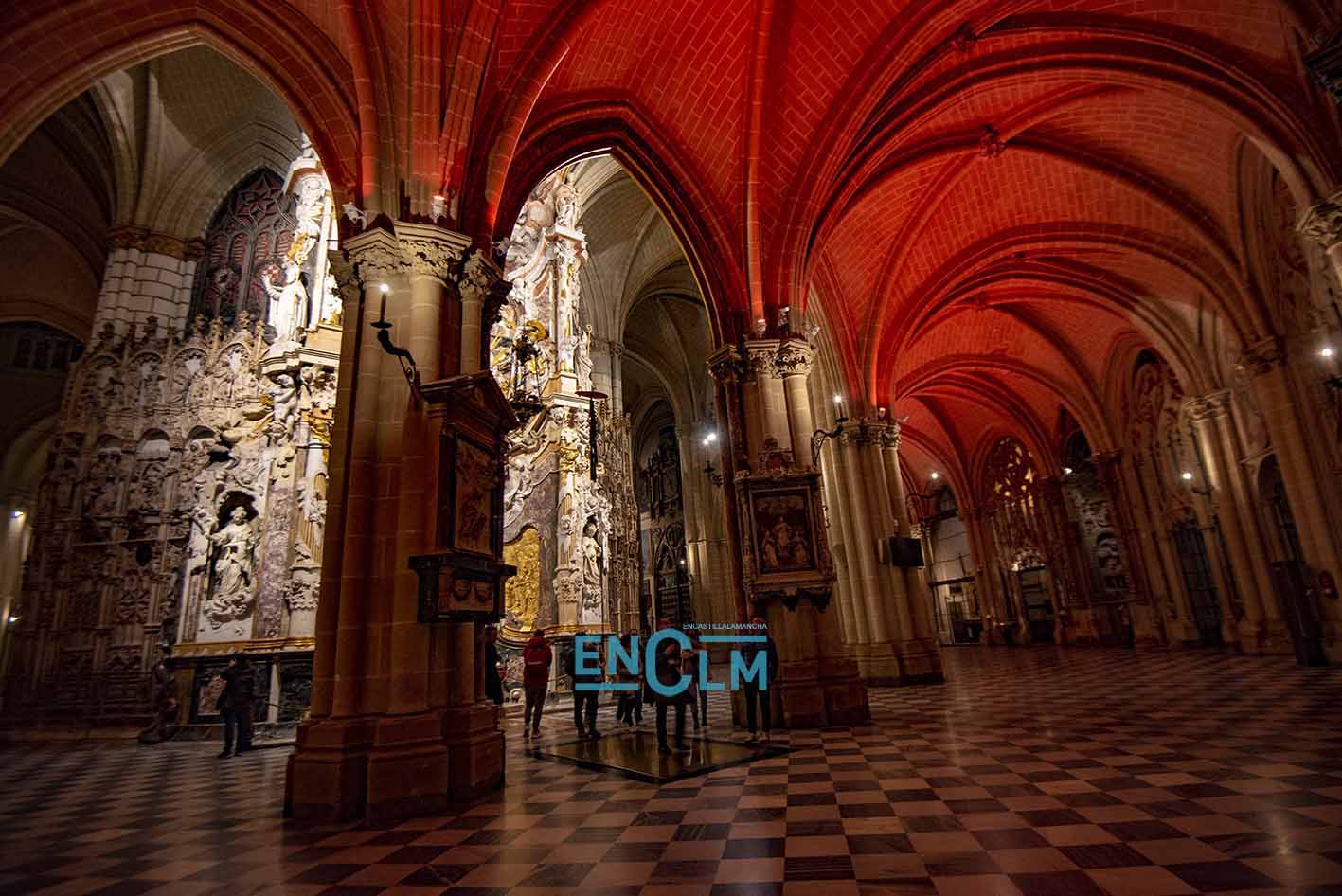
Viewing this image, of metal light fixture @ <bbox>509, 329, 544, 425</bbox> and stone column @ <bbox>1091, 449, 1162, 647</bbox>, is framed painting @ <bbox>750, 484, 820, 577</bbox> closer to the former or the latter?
metal light fixture @ <bbox>509, 329, 544, 425</bbox>

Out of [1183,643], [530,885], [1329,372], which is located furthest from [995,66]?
[1183,643]

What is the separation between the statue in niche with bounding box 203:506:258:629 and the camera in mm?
10289

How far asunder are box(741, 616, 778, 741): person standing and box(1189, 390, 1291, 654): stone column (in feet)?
41.6

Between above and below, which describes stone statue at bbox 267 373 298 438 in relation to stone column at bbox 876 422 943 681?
above

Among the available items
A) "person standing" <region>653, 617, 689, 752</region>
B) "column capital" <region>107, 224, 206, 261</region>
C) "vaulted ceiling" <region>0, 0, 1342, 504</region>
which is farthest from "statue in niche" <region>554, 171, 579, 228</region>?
"person standing" <region>653, 617, 689, 752</region>

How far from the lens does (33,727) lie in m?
10.7

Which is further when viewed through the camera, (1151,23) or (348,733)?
(1151,23)

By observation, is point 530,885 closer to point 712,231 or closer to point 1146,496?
point 712,231

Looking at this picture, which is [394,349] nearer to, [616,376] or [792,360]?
[792,360]

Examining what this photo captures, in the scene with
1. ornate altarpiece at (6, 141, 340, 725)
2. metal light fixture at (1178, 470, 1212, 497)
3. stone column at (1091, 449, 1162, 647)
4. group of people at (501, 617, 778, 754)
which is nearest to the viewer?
group of people at (501, 617, 778, 754)

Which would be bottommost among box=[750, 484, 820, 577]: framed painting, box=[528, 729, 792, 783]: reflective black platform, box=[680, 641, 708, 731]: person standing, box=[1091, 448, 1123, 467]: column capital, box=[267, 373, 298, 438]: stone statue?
box=[528, 729, 792, 783]: reflective black platform

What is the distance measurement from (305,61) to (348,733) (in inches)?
255

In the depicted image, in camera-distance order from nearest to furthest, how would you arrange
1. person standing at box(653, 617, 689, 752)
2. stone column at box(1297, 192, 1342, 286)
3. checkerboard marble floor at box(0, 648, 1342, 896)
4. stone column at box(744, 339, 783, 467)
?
checkerboard marble floor at box(0, 648, 1342, 896) → person standing at box(653, 617, 689, 752) → stone column at box(1297, 192, 1342, 286) → stone column at box(744, 339, 783, 467)

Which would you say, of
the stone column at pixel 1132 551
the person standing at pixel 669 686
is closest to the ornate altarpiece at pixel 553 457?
the person standing at pixel 669 686
